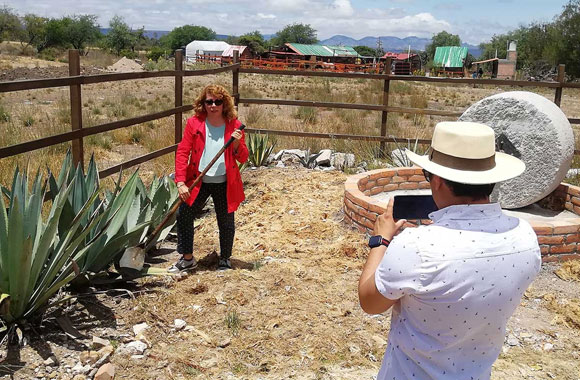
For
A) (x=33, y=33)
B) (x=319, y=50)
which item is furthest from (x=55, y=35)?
(x=319, y=50)

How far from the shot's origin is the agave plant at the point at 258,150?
8906 millimetres

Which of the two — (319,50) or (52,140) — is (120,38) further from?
(52,140)

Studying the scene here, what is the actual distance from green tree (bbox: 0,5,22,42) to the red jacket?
62321mm

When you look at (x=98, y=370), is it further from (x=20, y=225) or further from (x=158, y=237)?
(x=158, y=237)

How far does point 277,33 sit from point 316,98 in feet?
398

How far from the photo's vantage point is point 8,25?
Answer: 6103 centimetres

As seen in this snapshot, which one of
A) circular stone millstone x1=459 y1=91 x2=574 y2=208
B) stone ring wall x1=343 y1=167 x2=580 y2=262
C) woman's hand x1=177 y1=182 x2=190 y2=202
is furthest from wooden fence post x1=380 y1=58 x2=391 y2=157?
woman's hand x1=177 y1=182 x2=190 y2=202

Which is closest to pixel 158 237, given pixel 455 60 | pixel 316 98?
pixel 316 98

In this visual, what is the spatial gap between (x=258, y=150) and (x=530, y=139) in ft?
13.0

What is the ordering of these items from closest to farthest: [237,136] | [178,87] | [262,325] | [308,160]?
[262,325] → [237,136] → [178,87] → [308,160]

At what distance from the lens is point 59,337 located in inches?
144

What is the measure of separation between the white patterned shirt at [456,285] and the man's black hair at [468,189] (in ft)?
0.12

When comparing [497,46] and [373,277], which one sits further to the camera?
[497,46]

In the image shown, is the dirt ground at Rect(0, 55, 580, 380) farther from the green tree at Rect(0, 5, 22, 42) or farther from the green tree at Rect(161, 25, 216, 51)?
the green tree at Rect(161, 25, 216, 51)
